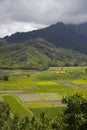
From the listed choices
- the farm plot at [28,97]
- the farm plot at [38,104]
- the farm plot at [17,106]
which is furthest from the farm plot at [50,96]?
the farm plot at [17,106]

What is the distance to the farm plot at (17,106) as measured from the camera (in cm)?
10300

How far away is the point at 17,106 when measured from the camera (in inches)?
4557

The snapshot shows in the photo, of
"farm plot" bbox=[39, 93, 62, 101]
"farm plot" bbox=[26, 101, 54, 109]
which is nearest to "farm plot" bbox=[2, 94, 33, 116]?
"farm plot" bbox=[26, 101, 54, 109]

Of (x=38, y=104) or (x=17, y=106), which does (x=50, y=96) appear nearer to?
(x=38, y=104)

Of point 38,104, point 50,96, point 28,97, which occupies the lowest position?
point 38,104

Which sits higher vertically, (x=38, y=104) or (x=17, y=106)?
(x=17, y=106)

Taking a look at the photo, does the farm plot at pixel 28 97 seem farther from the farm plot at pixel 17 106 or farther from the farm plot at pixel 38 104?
the farm plot at pixel 38 104

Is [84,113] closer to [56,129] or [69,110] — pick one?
[69,110]

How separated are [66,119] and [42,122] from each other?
22.5 m

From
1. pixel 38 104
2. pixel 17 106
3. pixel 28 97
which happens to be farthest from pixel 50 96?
pixel 17 106

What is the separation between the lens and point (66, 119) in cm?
4750

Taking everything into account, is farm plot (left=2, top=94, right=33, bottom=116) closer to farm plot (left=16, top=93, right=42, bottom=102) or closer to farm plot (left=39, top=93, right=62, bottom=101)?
farm plot (left=16, top=93, right=42, bottom=102)

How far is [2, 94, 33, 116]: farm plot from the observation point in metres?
103

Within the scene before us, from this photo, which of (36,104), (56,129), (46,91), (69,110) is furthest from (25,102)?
(69,110)
